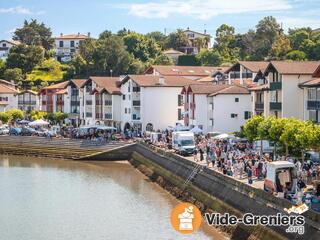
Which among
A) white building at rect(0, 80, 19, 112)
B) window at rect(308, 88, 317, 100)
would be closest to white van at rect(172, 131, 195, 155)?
window at rect(308, 88, 317, 100)

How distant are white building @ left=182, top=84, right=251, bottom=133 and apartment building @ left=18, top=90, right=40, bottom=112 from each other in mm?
56688

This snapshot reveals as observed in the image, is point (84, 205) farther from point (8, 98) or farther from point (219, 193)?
point (8, 98)

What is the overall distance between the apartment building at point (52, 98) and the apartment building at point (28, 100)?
196 centimetres

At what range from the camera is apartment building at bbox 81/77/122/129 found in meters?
98.4

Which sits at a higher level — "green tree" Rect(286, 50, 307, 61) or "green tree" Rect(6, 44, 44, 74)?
"green tree" Rect(6, 44, 44, 74)

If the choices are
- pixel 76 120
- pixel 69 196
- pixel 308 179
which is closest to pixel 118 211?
pixel 69 196

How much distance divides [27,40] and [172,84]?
102 meters

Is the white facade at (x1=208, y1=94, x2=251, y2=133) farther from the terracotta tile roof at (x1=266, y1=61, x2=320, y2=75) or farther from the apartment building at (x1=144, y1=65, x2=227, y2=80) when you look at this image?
the apartment building at (x1=144, y1=65, x2=227, y2=80)

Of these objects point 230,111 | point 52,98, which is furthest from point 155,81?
point 52,98

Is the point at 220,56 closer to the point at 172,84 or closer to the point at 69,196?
the point at 172,84

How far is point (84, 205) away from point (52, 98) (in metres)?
75.4

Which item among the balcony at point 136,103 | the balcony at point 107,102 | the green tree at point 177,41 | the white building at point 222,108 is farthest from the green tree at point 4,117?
the green tree at point 177,41

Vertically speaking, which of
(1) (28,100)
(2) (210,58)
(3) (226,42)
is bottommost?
(1) (28,100)

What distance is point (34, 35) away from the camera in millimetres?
184500
